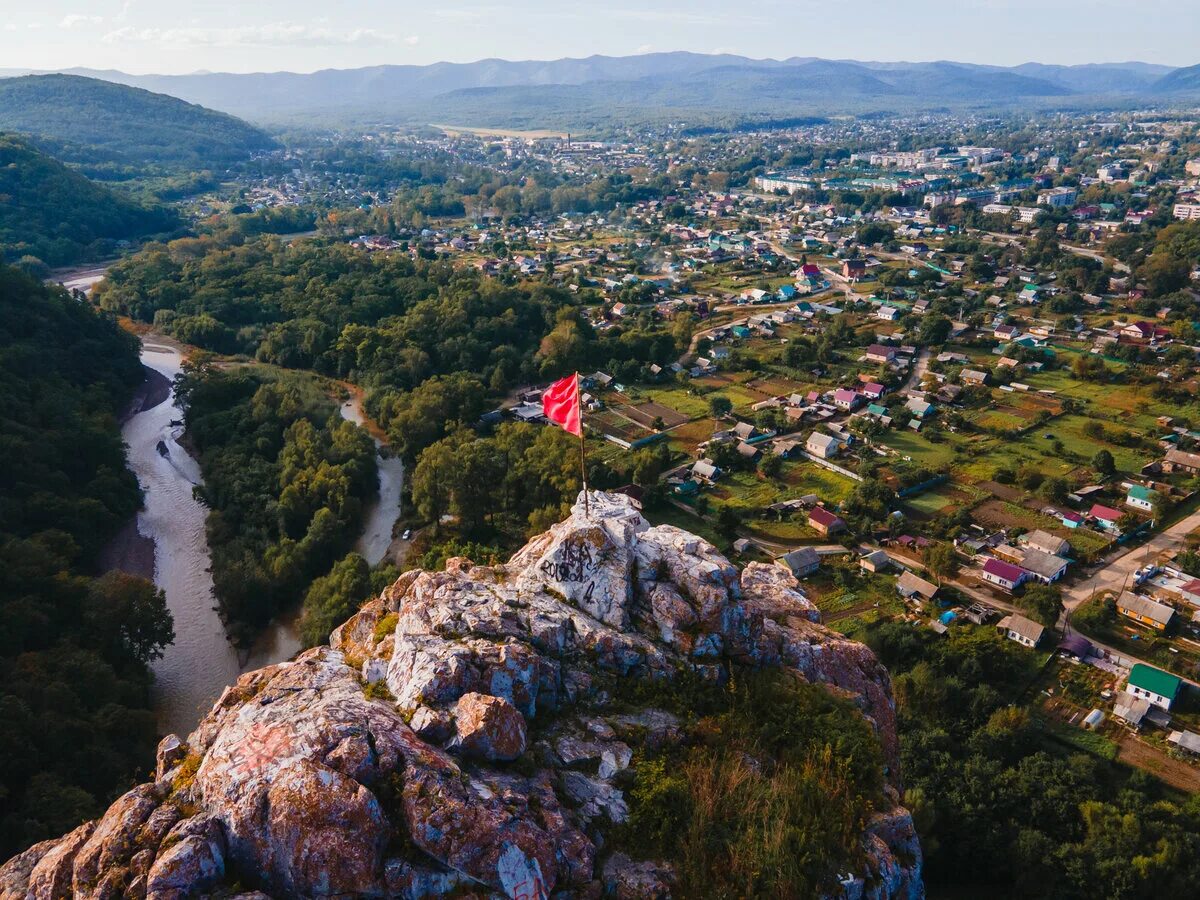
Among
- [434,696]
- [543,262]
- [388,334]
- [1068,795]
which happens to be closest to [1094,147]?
[543,262]

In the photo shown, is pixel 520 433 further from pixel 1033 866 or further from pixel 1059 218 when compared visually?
pixel 1059 218

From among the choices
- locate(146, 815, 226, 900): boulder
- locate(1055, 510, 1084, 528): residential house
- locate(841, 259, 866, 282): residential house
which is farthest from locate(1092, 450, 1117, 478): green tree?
locate(841, 259, 866, 282): residential house

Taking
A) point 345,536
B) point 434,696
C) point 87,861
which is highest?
point 434,696

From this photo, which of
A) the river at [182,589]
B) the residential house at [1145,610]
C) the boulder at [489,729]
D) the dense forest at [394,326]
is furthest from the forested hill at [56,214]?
the residential house at [1145,610]

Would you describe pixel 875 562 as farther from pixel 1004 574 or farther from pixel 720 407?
pixel 720 407

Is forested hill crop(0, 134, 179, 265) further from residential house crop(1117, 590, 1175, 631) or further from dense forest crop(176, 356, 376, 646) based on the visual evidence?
residential house crop(1117, 590, 1175, 631)

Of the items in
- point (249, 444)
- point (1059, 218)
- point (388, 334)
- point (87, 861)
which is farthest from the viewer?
point (1059, 218)
